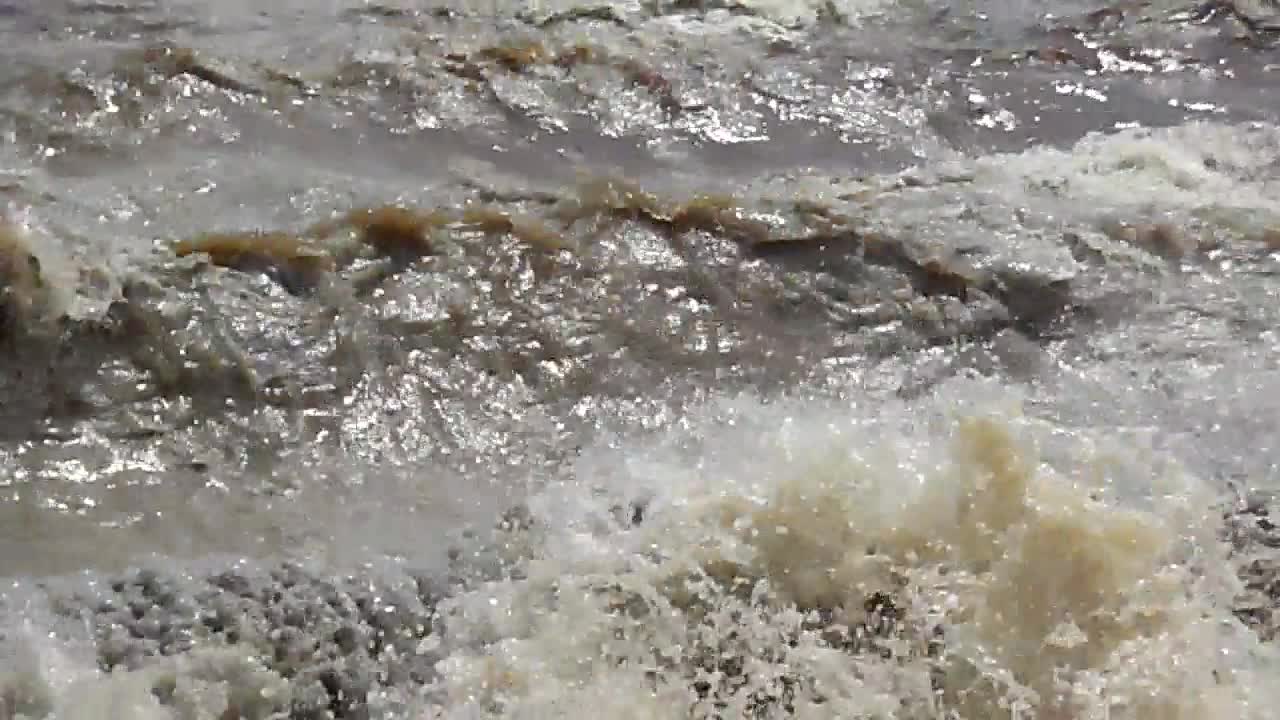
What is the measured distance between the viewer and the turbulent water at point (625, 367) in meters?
2.89

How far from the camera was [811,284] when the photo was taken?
4086mm

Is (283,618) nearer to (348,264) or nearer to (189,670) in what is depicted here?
(189,670)

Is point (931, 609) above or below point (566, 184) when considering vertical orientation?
below

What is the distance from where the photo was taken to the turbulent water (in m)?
2.89

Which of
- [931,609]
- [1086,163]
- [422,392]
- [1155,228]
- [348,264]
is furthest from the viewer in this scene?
[1086,163]

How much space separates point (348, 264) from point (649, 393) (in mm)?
957

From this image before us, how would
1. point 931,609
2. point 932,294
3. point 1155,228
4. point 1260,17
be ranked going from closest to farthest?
point 931,609
point 932,294
point 1155,228
point 1260,17

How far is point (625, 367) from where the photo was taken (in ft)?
12.2

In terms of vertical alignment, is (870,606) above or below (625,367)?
below

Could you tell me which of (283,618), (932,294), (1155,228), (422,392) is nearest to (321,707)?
(283,618)

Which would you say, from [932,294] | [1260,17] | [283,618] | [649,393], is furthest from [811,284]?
[1260,17]

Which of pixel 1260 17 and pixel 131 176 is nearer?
pixel 131 176

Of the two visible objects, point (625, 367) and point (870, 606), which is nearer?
point (870, 606)

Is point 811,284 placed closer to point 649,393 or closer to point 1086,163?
point 649,393
